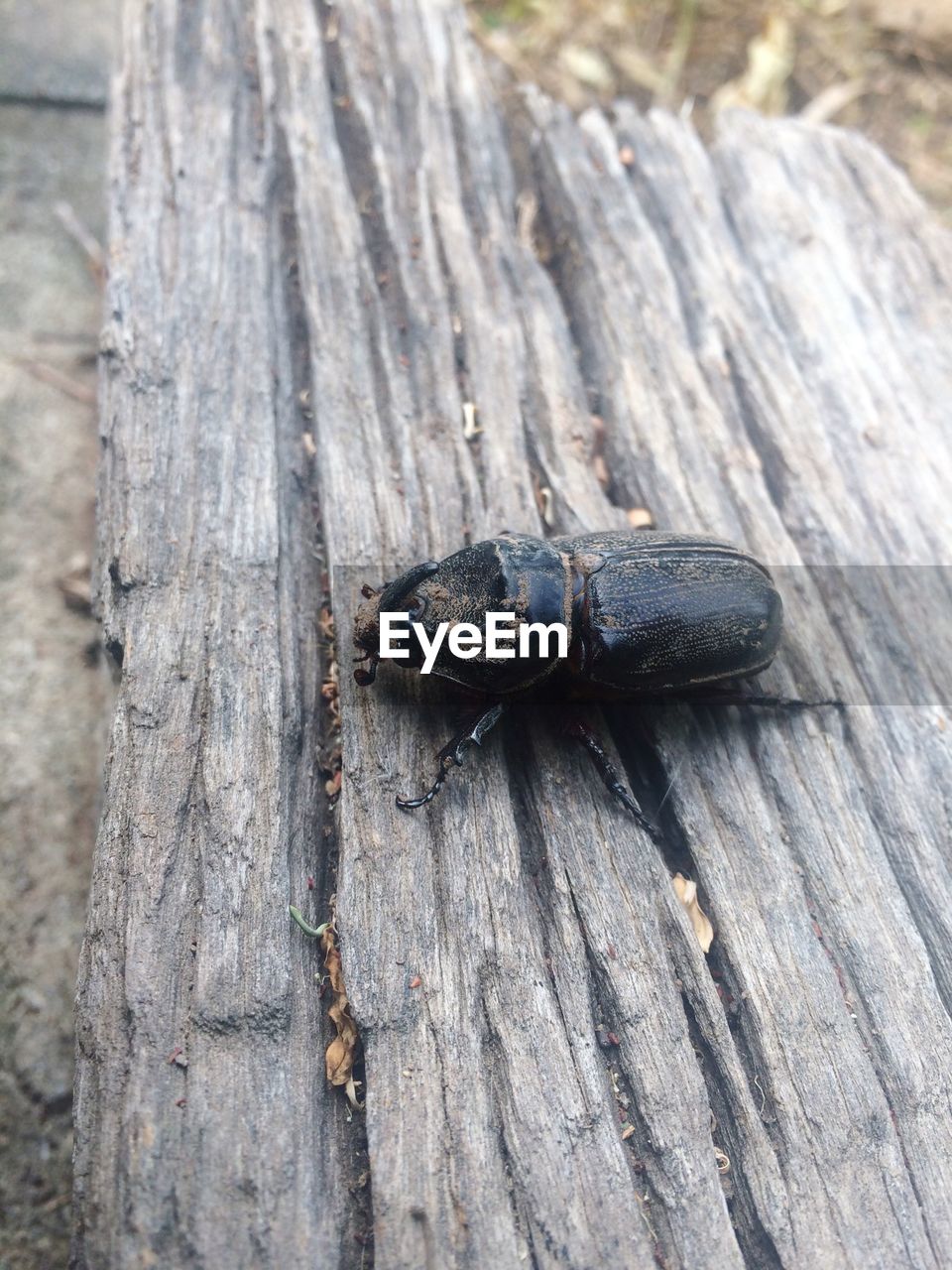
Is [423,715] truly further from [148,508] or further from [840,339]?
[840,339]

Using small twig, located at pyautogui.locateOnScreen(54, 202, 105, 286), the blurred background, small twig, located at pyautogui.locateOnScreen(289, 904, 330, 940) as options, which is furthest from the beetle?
the blurred background

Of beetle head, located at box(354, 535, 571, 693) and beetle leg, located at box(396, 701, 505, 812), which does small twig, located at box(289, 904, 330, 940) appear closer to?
beetle leg, located at box(396, 701, 505, 812)

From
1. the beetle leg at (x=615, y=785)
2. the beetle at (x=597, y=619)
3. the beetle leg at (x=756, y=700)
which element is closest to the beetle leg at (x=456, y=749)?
the beetle at (x=597, y=619)

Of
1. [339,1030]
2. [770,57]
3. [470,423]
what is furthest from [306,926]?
[770,57]

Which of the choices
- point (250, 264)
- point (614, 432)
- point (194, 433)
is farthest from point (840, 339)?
point (194, 433)

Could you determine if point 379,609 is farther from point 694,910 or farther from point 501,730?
point 694,910


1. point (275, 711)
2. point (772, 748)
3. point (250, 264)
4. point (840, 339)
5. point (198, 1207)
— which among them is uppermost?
point (840, 339)

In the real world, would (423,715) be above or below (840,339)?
below
